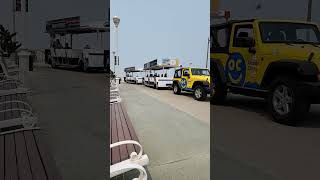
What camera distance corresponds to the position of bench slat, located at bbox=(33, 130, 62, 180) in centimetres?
188

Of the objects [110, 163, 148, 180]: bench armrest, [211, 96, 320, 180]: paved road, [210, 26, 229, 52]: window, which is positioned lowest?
→ [211, 96, 320, 180]: paved road

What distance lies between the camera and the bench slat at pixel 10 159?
70.1 inches

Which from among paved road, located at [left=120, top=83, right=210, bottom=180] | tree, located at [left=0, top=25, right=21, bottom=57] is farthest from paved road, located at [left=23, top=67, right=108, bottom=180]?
tree, located at [left=0, top=25, right=21, bottom=57]

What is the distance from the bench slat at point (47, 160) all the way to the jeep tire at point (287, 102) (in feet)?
8.73

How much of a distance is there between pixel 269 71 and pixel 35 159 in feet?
9.96

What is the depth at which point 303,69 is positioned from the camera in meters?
3.46

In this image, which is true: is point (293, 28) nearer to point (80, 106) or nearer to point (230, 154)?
point (230, 154)

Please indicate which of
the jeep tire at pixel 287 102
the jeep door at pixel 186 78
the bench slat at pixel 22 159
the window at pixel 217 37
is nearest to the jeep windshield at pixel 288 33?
the jeep tire at pixel 287 102

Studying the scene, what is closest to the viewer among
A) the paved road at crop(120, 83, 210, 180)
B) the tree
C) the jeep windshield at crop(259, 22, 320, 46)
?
the paved road at crop(120, 83, 210, 180)

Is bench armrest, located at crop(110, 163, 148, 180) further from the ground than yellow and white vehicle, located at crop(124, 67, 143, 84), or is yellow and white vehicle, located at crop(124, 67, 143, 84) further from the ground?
yellow and white vehicle, located at crop(124, 67, 143, 84)

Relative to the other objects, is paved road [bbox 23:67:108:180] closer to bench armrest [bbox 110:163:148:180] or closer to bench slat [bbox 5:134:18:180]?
bench armrest [bbox 110:163:148:180]

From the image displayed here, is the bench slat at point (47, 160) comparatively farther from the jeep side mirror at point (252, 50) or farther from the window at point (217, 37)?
the jeep side mirror at point (252, 50)

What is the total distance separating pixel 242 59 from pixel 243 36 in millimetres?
351

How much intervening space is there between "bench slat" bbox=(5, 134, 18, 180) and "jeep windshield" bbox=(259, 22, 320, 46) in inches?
131
